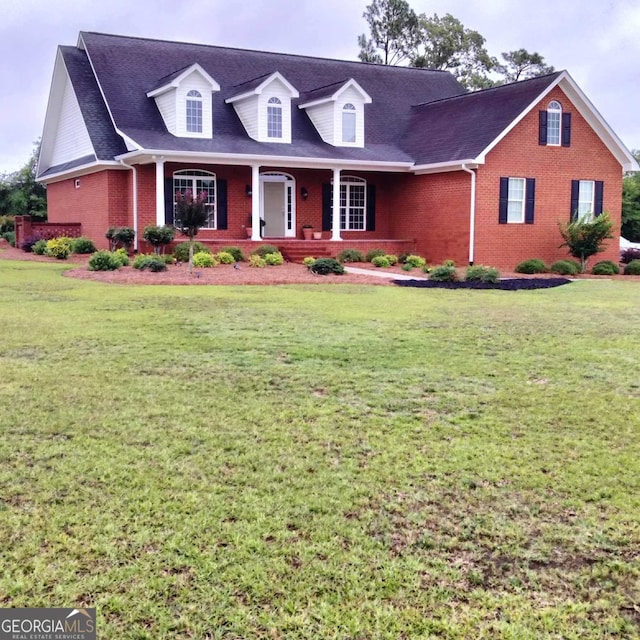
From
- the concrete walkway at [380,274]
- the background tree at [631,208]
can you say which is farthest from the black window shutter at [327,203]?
the background tree at [631,208]

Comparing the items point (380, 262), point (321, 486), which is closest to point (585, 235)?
point (380, 262)

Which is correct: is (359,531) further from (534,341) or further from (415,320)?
(415,320)

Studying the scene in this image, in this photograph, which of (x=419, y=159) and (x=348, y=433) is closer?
(x=348, y=433)

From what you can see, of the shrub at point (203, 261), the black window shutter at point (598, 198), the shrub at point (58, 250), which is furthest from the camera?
the black window shutter at point (598, 198)

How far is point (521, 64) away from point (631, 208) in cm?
1530

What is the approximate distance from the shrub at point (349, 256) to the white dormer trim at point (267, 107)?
432cm

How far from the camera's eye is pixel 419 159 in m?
23.7

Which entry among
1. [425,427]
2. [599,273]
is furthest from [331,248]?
[425,427]

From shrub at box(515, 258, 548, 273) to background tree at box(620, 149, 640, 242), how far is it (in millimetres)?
15708

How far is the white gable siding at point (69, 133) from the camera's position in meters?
24.4

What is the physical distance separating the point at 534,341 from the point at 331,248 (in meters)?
14.0

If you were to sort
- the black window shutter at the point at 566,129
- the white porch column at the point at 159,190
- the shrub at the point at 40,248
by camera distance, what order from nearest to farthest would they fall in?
1. the white porch column at the point at 159,190
2. the shrub at the point at 40,248
3. the black window shutter at the point at 566,129

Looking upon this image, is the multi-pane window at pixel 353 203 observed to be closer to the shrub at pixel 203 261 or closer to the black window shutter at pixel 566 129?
the black window shutter at pixel 566 129

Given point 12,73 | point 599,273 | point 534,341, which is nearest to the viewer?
point 534,341
